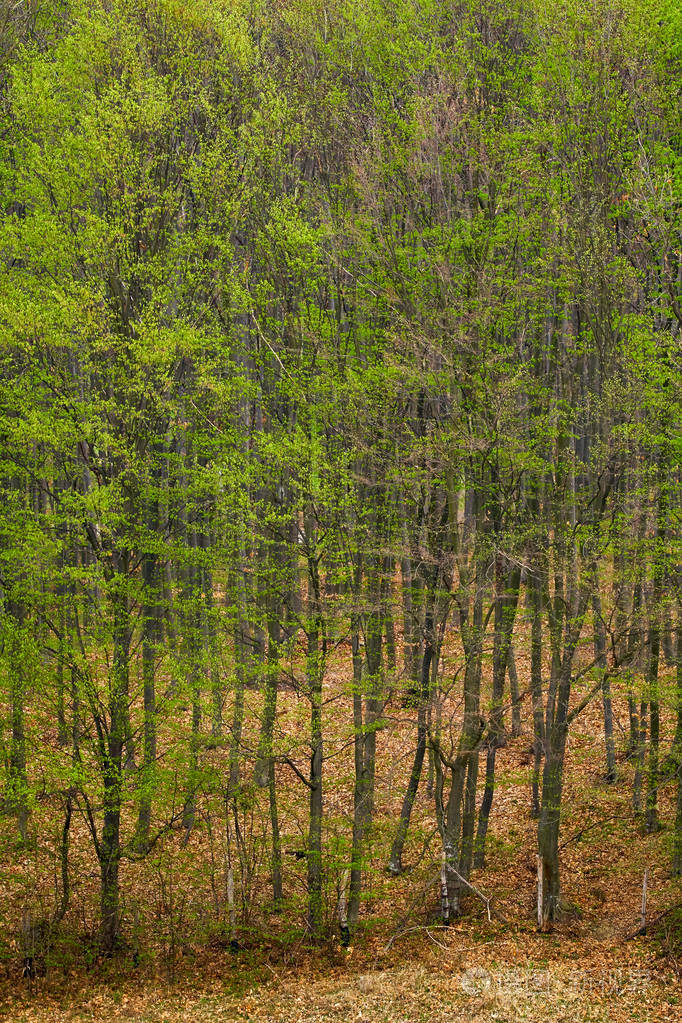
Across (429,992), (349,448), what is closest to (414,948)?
(429,992)

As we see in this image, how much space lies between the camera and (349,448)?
1805 centimetres

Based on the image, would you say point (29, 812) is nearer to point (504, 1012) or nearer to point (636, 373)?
point (504, 1012)

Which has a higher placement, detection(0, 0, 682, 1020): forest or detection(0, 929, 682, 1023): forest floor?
detection(0, 0, 682, 1020): forest

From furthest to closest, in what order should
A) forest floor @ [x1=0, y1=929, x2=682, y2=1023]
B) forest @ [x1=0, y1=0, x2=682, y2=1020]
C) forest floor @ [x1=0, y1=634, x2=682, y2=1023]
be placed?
forest @ [x1=0, y1=0, x2=682, y2=1020]
forest floor @ [x1=0, y1=634, x2=682, y2=1023]
forest floor @ [x1=0, y1=929, x2=682, y2=1023]

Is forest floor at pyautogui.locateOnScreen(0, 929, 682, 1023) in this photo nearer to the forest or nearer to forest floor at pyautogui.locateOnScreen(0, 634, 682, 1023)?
forest floor at pyautogui.locateOnScreen(0, 634, 682, 1023)

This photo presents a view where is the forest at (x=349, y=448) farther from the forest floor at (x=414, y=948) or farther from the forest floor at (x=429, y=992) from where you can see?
the forest floor at (x=429, y=992)

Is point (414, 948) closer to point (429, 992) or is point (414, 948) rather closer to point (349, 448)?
point (429, 992)

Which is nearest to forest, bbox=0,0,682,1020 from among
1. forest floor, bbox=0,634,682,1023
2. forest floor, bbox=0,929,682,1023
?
forest floor, bbox=0,634,682,1023

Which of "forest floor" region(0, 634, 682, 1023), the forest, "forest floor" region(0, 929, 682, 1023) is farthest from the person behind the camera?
the forest

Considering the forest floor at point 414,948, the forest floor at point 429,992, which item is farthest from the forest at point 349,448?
the forest floor at point 429,992

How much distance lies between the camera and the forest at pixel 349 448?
16484mm

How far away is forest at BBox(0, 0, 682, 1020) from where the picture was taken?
16.5m

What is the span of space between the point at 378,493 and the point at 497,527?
9.16 ft

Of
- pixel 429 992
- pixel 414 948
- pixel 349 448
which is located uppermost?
pixel 349 448
